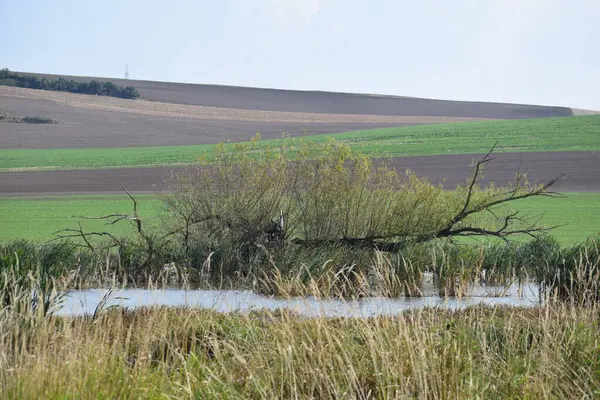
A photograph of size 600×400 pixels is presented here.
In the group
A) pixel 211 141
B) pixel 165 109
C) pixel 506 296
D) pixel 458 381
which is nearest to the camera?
pixel 458 381

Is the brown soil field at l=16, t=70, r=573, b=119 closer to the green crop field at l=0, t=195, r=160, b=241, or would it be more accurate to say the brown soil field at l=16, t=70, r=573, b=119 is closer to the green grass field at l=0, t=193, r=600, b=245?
the green crop field at l=0, t=195, r=160, b=241

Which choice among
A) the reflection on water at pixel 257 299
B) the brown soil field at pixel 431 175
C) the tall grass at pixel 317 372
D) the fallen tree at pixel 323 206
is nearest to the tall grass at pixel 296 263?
the reflection on water at pixel 257 299

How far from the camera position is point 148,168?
6378 centimetres

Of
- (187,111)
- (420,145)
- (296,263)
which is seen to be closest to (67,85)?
(187,111)

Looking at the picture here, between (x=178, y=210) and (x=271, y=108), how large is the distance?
4225 inches

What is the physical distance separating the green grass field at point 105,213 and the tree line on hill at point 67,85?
76.5 metres

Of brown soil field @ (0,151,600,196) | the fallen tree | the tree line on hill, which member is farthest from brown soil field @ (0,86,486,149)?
the fallen tree

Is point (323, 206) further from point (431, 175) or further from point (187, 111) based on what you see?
point (187, 111)

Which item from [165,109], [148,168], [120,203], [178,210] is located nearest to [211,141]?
[148,168]

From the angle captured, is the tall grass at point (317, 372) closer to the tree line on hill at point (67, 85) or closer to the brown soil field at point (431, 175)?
the brown soil field at point (431, 175)

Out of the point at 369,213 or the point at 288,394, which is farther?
the point at 369,213

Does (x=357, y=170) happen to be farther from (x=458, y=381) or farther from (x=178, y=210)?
(x=458, y=381)

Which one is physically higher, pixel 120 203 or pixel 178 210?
pixel 178 210

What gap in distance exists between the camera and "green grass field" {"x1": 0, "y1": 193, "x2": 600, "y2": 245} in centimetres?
3331
